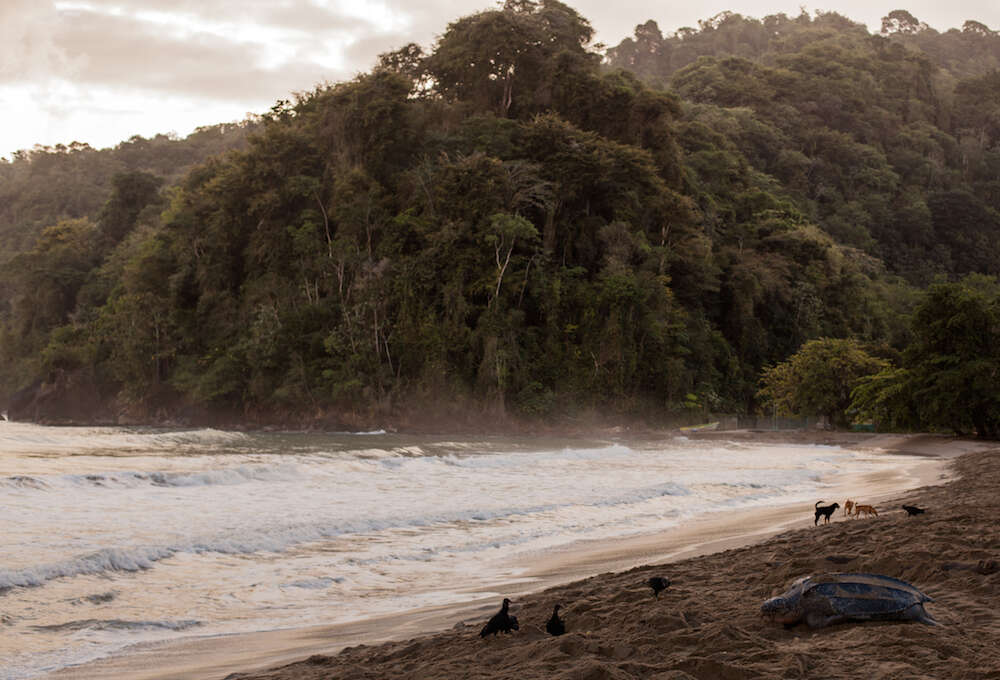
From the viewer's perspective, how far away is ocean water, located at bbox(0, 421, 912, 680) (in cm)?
598

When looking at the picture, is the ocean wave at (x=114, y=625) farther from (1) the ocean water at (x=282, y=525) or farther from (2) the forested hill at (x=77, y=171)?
(2) the forested hill at (x=77, y=171)

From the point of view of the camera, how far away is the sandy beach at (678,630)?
3.75m

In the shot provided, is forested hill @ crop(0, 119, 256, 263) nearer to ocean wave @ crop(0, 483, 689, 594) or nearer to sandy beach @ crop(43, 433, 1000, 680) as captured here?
ocean wave @ crop(0, 483, 689, 594)

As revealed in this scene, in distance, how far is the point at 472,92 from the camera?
4119cm

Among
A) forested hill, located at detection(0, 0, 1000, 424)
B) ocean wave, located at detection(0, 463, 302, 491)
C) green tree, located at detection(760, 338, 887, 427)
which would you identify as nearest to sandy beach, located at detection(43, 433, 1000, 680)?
ocean wave, located at detection(0, 463, 302, 491)

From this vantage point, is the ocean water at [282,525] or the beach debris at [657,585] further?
the ocean water at [282,525]

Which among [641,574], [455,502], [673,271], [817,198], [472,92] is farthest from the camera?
[817,198]

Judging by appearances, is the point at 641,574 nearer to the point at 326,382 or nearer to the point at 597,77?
the point at 326,382

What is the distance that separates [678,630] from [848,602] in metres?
0.89

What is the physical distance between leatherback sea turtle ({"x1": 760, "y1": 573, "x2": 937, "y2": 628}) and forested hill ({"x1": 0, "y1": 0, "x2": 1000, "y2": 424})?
29.0 metres

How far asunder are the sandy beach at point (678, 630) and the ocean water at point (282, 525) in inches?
19.4

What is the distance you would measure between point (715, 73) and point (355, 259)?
42661mm

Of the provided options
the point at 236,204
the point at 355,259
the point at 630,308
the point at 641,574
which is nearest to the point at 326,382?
the point at 355,259

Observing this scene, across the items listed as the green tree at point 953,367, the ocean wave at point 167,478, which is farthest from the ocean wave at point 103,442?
the green tree at point 953,367
